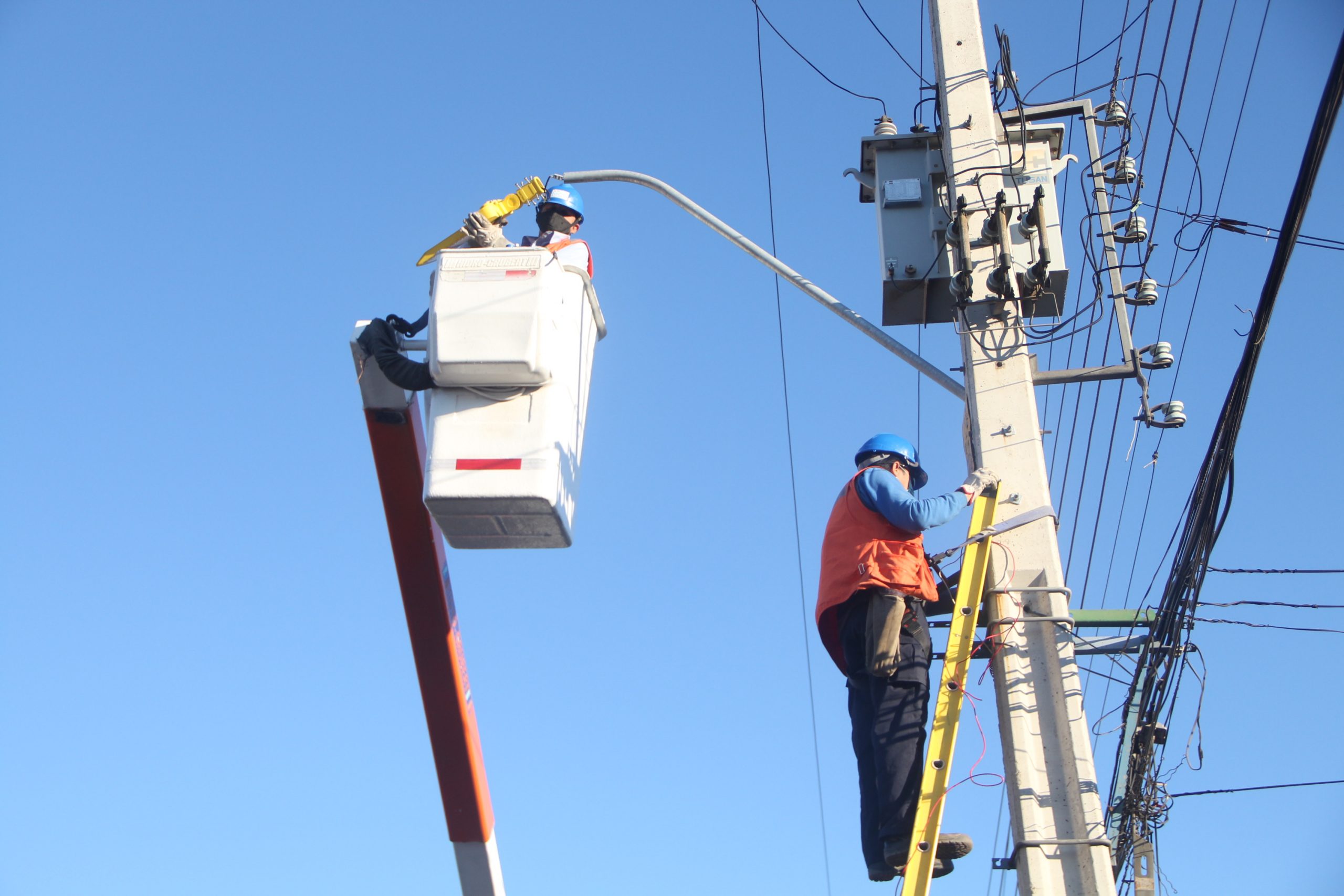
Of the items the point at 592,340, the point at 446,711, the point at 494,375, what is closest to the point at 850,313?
the point at 592,340

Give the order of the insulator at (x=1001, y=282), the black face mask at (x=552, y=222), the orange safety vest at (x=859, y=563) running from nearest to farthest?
the orange safety vest at (x=859, y=563) → the insulator at (x=1001, y=282) → the black face mask at (x=552, y=222)

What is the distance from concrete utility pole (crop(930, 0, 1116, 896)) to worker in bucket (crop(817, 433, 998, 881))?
0.79 ft

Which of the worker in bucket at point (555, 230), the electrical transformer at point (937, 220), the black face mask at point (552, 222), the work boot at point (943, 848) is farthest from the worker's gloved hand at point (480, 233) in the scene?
the work boot at point (943, 848)

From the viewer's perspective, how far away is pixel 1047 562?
14.6 feet

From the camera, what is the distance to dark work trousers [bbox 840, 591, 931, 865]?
434 centimetres

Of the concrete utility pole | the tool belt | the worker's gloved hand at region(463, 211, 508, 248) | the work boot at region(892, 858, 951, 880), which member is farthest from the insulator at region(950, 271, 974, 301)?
the work boot at region(892, 858, 951, 880)

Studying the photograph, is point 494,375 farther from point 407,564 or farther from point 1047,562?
point 1047,562

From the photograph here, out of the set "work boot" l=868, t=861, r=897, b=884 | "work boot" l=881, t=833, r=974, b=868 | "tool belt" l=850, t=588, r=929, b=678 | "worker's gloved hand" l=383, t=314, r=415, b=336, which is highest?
"worker's gloved hand" l=383, t=314, r=415, b=336

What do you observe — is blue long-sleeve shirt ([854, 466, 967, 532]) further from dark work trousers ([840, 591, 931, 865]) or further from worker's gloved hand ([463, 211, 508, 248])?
worker's gloved hand ([463, 211, 508, 248])

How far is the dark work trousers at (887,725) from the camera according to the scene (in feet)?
14.3

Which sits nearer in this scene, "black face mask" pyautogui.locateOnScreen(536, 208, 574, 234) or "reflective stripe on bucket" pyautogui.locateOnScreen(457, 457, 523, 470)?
"reflective stripe on bucket" pyautogui.locateOnScreen(457, 457, 523, 470)

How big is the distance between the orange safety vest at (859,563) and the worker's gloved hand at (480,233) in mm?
1718

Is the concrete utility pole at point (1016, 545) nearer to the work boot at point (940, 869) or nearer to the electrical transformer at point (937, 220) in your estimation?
the electrical transformer at point (937, 220)

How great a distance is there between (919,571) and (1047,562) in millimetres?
540
